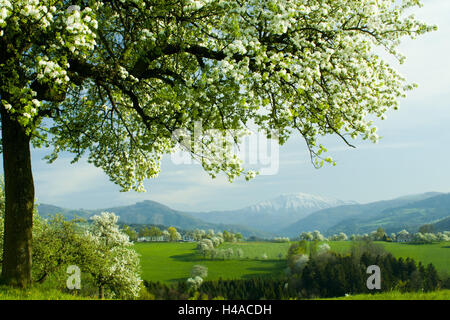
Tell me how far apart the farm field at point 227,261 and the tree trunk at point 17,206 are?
11414 centimetres

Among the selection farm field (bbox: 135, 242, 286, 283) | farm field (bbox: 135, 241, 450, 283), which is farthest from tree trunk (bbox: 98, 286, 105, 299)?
farm field (bbox: 135, 242, 286, 283)

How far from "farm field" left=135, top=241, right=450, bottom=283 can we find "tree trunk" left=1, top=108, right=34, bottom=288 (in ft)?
374

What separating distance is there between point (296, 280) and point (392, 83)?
119 metres

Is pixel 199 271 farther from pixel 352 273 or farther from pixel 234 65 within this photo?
pixel 234 65

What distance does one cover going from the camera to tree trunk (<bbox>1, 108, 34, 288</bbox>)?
13820mm

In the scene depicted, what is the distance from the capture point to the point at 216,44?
1447 cm

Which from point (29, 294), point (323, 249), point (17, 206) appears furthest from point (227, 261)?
point (29, 294)

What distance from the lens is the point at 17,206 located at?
1409cm

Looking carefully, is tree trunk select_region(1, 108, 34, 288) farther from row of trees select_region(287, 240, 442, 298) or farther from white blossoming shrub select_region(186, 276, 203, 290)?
white blossoming shrub select_region(186, 276, 203, 290)

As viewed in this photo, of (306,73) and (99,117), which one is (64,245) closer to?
(99,117)

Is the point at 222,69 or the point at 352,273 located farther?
the point at 352,273

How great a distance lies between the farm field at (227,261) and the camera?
132 metres

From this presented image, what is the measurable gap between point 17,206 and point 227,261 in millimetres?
143637
